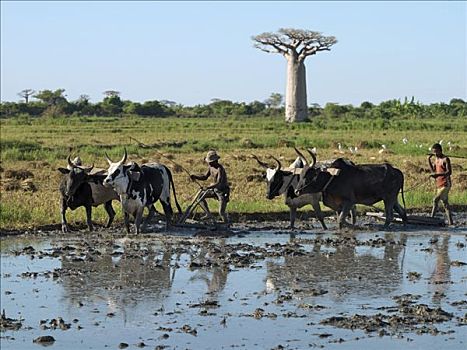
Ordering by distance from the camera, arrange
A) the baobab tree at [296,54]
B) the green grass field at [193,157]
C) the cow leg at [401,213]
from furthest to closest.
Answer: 1. the baobab tree at [296,54]
2. the green grass field at [193,157]
3. the cow leg at [401,213]

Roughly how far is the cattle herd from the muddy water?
1.90ft

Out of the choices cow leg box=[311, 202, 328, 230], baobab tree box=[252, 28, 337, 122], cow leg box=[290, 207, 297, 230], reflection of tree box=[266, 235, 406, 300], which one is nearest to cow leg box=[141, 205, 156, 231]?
cow leg box=[290, 207, 297, 230]

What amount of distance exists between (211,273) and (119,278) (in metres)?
1.04

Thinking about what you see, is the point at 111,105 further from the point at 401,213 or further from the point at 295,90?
the point at 401,213

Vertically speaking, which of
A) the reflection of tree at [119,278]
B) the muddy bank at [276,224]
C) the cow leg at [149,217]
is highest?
the cow leg at [149,217]

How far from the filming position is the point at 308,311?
27.9 ft

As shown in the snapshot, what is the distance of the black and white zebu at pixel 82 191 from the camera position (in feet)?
44.2

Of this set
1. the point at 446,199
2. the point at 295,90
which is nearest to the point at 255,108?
the point at 295,90

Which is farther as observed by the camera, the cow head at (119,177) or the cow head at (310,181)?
the cow head at (310,181)

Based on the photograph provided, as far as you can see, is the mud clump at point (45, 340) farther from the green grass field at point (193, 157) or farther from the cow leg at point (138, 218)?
the green grass field at point (193, 157)

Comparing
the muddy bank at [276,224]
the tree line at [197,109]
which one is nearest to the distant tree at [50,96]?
the tree line at [197,109]

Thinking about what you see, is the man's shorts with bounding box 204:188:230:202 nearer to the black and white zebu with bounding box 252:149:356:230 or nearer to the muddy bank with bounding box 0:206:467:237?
the muddy bank with bounding box 0:206:467:237

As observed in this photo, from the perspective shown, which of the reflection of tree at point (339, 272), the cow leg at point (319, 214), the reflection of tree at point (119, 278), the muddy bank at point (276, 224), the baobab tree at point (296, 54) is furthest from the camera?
the baobab tree at point (296, 54)

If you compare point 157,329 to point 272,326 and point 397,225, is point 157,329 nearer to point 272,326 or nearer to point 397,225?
point 272,326
